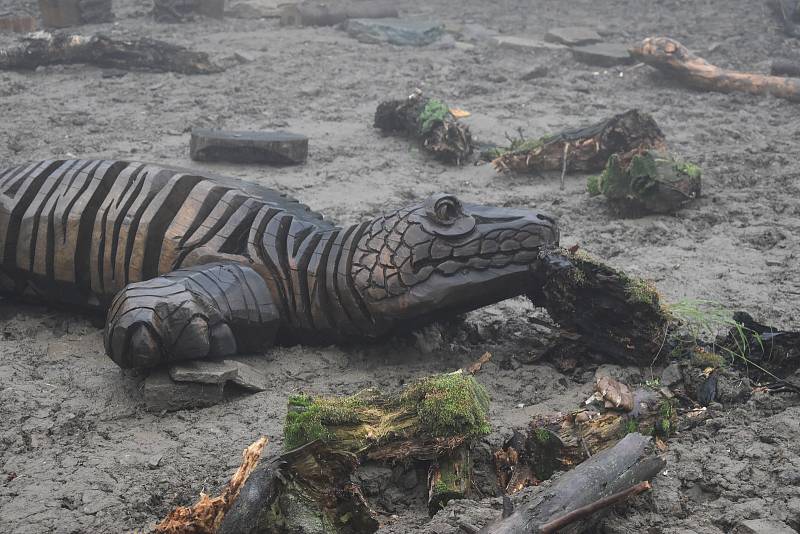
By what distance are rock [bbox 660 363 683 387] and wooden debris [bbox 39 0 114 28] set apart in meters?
10.8

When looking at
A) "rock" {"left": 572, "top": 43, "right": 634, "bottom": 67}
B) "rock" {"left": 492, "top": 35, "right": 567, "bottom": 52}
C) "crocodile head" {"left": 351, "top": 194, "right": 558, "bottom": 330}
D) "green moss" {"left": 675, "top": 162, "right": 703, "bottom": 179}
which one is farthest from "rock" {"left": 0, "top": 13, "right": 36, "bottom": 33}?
"crocodile head" {"left": 351, "top": 194, "right": 558, "bottom": 330}

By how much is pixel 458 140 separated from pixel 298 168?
140 cm

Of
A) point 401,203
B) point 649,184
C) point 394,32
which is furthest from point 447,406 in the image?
point 394,32

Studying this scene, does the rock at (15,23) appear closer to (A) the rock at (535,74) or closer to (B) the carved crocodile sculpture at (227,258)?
(A) the rock at (535,74)

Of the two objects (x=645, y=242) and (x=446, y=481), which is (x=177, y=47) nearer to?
(x=645, y=242)

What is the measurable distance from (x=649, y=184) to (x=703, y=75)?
3874 mm

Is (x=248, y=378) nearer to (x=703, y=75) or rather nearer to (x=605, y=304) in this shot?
(x=605, y=304)

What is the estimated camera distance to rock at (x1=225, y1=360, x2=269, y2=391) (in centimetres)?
411

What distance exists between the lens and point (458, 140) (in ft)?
25.1

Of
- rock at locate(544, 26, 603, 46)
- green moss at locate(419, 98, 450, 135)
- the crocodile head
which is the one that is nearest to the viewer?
the crocodile head

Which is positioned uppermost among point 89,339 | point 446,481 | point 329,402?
point 329,402

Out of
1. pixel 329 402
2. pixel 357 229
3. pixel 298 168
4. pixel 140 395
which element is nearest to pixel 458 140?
pixel 298 168

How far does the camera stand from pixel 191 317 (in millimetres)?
4027

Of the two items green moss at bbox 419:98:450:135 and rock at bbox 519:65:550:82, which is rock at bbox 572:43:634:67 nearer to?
rock at bbox 519:65:550:82
